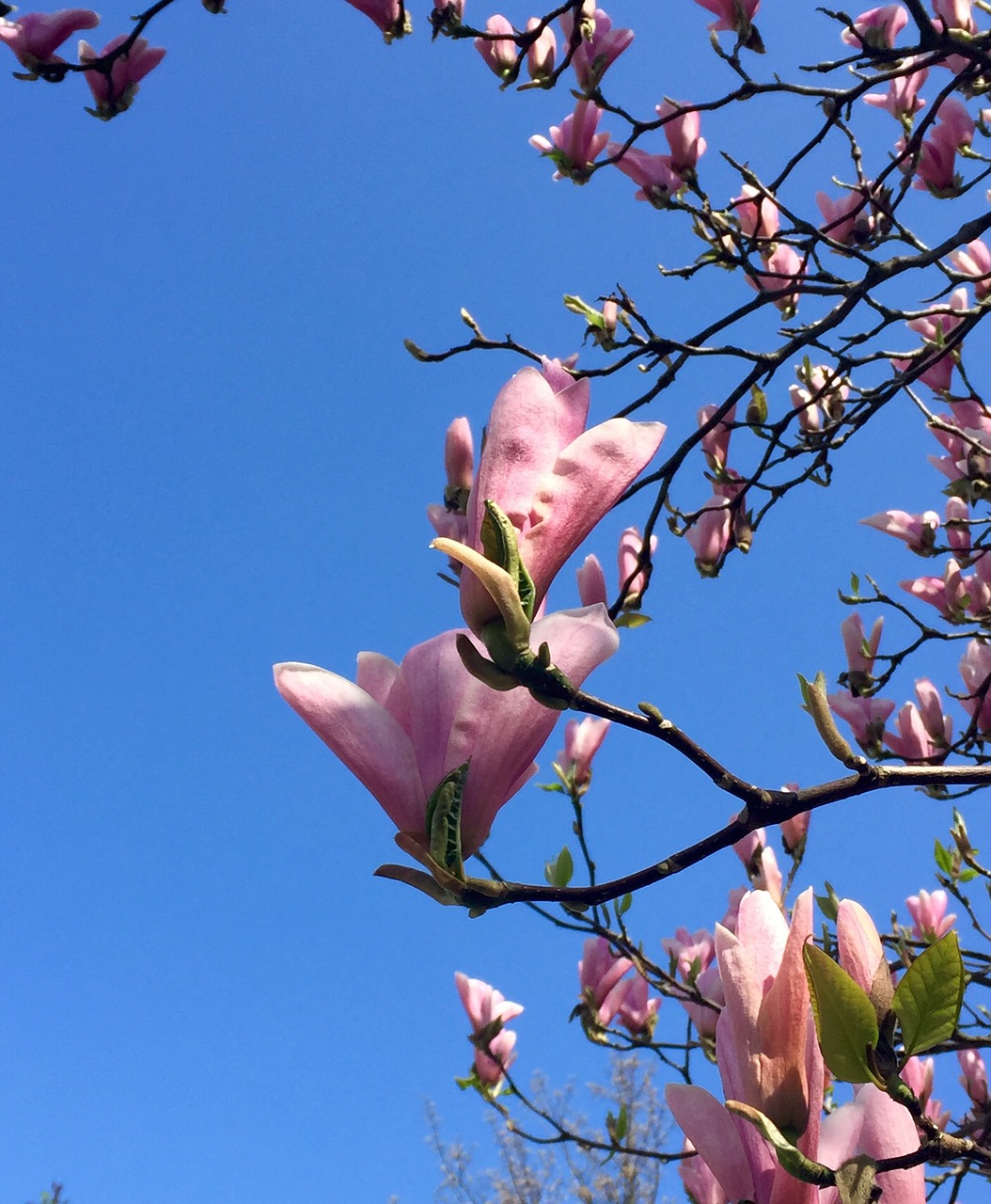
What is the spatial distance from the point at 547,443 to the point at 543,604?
0.13m

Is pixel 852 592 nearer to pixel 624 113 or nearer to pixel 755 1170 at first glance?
pixel 624 113

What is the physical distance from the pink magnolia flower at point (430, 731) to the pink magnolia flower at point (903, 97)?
2.77m

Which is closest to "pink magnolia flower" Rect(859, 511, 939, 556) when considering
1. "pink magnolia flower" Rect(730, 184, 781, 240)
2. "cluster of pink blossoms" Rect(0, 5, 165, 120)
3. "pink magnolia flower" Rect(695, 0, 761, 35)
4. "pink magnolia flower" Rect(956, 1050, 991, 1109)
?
"pink magnolia flower" Rect(730, 184, 781, 240)

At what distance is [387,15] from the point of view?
2.39m

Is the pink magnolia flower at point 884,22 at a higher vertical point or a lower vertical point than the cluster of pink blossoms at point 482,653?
higher

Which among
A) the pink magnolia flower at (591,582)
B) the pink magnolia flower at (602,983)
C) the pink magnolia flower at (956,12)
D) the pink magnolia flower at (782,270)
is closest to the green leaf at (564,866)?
the pink magnolia flower at (591,582)

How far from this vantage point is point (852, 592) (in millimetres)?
2852

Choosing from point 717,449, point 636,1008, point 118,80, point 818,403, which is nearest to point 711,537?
point 717,449

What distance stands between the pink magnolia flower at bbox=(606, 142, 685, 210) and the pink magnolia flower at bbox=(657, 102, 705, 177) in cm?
2

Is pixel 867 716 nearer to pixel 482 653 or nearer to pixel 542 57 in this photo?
pixel 542 57

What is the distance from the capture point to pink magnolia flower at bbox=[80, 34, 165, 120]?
7.90 feet

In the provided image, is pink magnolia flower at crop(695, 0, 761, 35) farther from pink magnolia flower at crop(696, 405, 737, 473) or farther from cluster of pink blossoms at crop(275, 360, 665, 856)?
cluster of pink blossoms at crop(275, 360, 665, 856)

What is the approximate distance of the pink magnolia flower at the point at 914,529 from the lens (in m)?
2.87

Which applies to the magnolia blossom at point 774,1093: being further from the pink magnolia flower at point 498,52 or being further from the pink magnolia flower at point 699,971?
the pink magnolia flower at point 498,52
